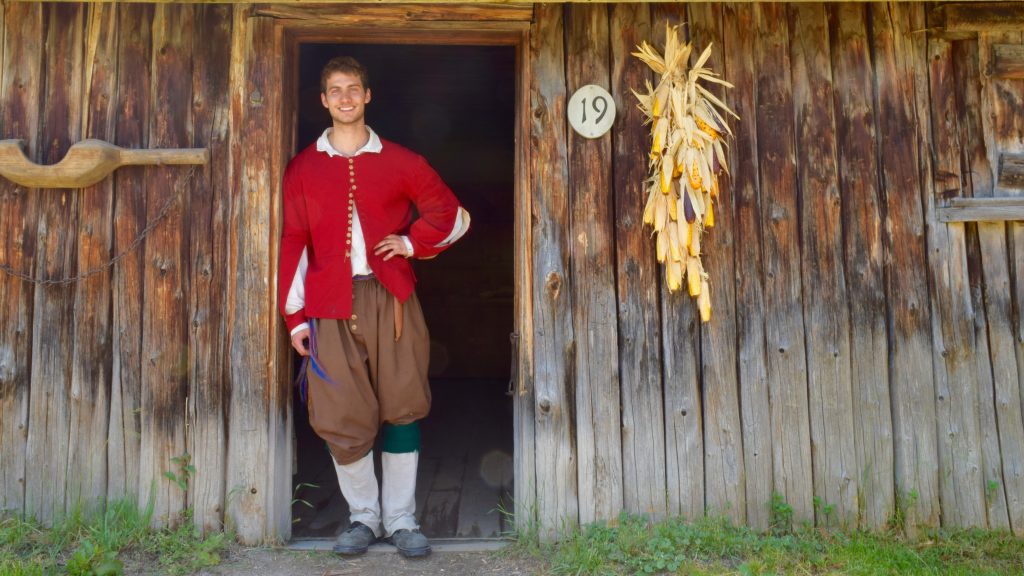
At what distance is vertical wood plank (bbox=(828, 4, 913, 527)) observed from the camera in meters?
3.60

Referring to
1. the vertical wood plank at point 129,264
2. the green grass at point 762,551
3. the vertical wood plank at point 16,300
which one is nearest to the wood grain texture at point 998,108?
the green grass at point 762,551

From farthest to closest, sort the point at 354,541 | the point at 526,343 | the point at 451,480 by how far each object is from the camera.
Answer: the point at 451,480 → the point at 526,343 → the point at 354,541

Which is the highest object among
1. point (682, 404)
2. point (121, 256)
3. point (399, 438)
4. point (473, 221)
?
point (473, 221)

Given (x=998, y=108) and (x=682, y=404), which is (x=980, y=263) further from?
(x=682, y=404)

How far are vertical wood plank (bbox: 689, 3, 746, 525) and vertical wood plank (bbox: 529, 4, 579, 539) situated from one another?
0.60 meters

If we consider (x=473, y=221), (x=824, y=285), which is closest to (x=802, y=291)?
(x=824, y=285)

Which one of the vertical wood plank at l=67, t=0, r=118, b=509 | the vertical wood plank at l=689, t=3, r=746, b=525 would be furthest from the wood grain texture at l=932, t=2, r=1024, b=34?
the vertical wood plank at l=67, t=0, r=118, b=509

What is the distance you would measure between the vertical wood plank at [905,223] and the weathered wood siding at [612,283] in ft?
0.04

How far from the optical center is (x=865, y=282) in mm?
3631

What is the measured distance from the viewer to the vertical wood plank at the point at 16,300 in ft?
11.6

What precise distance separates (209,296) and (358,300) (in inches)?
25.6


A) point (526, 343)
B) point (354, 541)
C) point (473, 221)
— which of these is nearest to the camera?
point (354, 541)

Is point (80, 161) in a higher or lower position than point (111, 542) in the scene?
higher

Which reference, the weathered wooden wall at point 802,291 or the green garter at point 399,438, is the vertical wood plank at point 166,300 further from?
the weathered wooden wall at point 802,291
